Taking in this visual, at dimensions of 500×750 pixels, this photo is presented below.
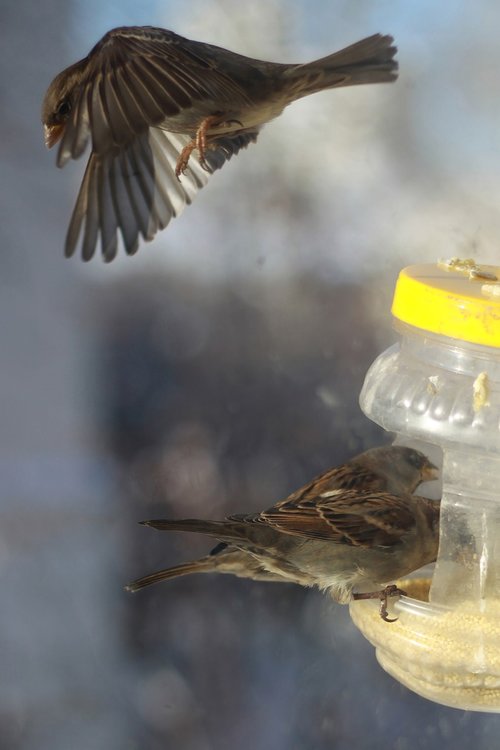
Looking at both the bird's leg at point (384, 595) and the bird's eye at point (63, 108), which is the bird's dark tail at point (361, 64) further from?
the bird's leg at point (384, 595)

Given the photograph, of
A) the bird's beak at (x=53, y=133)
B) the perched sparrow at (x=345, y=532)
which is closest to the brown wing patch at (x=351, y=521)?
the perched sparrow at (x=345, y=532)

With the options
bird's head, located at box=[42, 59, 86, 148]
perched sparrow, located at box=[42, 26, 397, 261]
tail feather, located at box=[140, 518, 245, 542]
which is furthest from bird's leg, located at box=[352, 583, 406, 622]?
bird's head, located at box=[42, 59, 86, 148]

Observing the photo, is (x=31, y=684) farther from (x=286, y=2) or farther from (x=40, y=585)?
(x=286, y=2)

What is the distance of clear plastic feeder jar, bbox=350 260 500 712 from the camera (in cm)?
107

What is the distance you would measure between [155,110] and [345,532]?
58 centimetres

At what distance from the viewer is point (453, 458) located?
1.20 meters

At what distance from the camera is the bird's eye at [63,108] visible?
104cm

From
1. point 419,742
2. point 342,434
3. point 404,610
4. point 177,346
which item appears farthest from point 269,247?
point 419,742

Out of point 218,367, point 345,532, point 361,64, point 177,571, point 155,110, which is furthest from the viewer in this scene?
point 218,367

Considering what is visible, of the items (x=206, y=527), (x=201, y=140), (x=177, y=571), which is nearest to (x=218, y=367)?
(x=177, y=571)

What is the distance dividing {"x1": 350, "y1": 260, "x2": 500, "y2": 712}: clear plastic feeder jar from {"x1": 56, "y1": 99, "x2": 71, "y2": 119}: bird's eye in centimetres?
41

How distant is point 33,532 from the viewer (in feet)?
6.10

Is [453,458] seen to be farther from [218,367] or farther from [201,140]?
[218,367]

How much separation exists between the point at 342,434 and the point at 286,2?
30.9 inches
